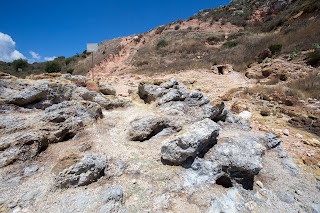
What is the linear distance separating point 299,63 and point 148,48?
15.5 m

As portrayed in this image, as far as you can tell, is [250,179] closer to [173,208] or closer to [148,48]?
[173,208]

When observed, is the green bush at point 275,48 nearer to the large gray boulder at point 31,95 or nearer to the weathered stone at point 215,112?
the weathered stone at point 215,112

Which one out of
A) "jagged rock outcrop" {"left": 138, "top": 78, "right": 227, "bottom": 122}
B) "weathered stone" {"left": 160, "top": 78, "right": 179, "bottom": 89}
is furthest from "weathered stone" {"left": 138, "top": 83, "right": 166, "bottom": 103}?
"weathered stone" {"left": 160, "top": 78, "right": 179, "bottom": 89}

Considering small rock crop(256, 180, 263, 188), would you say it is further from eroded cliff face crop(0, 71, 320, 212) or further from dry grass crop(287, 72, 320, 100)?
dry grass crop(287, 72, 320, 100)

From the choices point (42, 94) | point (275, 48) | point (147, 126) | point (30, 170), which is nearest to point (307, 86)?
point (275, 48)

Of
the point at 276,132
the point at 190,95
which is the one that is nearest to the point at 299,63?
the point at 276,132

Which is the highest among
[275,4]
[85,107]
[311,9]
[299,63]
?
[275,4]

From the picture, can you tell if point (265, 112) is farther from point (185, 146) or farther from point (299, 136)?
point (185, 146)

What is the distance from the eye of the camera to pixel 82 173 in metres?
3.44

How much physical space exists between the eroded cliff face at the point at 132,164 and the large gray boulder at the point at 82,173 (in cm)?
1

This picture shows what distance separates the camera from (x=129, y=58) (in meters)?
23.9

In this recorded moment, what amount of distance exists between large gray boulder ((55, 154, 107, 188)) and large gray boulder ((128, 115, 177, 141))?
44.5 inches

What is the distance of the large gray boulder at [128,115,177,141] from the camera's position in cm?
472

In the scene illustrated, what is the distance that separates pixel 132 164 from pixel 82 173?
2.79ft
